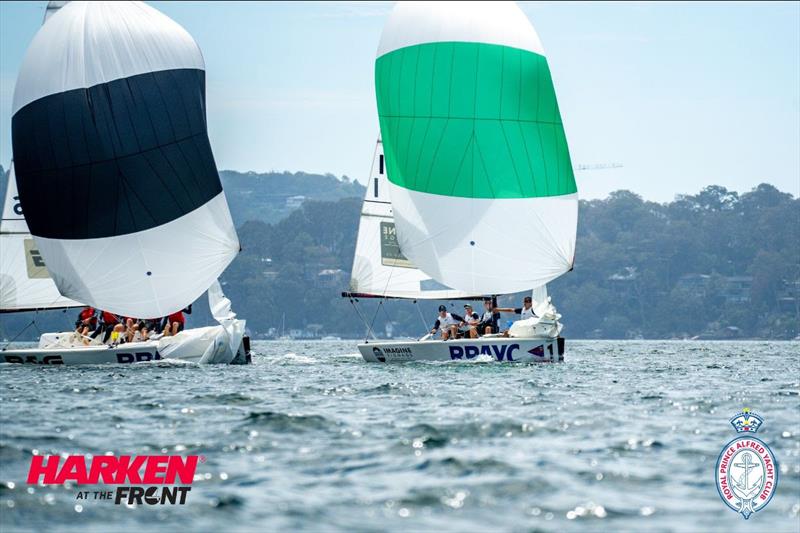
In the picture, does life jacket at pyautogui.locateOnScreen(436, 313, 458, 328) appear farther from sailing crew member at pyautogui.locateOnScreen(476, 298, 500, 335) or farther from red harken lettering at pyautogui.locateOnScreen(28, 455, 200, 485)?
red harken lettering at pyautogui.locateOnScreen(28, 455, 200, 485)

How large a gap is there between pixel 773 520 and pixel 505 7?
18199 millimetres

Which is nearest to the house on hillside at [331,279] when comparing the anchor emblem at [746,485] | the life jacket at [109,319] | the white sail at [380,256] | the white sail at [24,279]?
the white sail at [380,256]

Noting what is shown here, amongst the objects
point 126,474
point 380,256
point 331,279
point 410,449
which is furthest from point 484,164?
point 331,279

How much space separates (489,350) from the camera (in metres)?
23.5

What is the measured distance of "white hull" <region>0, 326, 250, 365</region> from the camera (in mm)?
23172

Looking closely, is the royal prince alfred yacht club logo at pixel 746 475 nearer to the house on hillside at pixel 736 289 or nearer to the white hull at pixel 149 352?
the white hull at pixel 149 352

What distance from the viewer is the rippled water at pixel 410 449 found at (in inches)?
316

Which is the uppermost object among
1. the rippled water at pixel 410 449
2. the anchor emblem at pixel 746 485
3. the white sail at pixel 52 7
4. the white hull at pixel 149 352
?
the white sail at pixel 52 7

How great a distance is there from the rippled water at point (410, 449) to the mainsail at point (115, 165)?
5.15 meters

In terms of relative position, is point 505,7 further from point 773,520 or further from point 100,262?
point 773,520

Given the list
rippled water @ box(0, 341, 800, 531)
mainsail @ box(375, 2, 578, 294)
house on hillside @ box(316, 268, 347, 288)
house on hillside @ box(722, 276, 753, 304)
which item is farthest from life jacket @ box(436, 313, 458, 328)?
house on hillside @ box(722, 276, 753, 304)

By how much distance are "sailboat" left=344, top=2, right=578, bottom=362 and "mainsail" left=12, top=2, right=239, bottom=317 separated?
4182 mm

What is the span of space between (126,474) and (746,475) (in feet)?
14.6

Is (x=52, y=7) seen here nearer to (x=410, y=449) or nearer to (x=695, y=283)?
(x=410, y=449)
